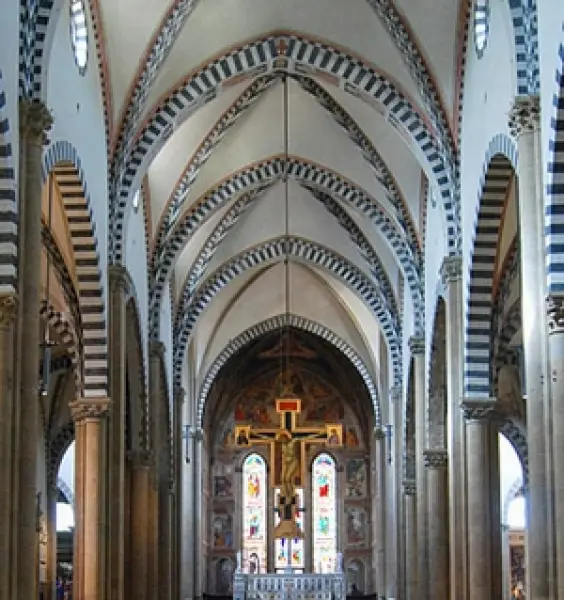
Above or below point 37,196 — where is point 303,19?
above

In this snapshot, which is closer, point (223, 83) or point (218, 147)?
point (223, 83)

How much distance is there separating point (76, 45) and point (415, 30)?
5928 mm

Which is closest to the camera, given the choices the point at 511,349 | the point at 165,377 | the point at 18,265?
the point at 18,265

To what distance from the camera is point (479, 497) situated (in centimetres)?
2366

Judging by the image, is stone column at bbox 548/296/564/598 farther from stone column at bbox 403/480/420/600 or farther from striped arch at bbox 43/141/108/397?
stone column at bbox 403/480/420/600

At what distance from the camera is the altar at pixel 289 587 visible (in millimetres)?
38375

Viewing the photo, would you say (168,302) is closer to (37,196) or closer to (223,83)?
(223,83)

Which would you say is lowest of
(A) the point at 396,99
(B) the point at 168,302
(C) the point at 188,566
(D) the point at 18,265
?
(C) the point at 188,566

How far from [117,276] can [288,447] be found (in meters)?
19.1

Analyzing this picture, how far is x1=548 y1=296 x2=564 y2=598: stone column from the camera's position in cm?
1617

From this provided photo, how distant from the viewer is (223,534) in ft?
157

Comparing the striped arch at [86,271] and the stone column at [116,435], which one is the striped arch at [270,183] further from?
the striped arch at [86,271]

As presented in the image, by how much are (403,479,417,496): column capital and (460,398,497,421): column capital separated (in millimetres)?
10598

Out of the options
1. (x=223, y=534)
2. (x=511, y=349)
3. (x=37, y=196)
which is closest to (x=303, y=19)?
A: (x=37, y=196)
